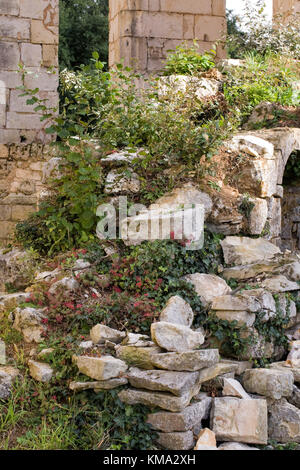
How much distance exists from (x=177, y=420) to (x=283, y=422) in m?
0.86

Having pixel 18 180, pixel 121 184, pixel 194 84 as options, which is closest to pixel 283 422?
pixel 121 184

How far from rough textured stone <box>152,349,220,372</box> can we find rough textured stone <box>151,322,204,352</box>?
0.39 ft

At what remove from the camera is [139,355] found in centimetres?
386

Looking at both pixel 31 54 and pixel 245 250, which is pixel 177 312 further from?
pixel 31 54

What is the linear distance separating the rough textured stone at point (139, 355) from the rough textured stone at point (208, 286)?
2.92 feet

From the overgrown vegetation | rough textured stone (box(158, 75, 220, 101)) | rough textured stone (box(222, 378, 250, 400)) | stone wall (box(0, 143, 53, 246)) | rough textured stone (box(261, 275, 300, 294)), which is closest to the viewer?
the overgrown vegetation

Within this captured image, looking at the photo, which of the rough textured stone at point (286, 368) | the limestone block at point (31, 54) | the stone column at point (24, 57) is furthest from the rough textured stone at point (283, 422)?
the limestone block at point (31, 54)

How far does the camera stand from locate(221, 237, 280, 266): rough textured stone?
5.26m

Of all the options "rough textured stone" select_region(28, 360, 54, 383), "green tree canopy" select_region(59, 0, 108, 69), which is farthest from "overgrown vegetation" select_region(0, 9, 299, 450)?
"green tree canopy" select_region(59, 0, 108, 69)

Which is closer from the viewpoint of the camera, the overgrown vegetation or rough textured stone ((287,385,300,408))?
the overgrown vegetation

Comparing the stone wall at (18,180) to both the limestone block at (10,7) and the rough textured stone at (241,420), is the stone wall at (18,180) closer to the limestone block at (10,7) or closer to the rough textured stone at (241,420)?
the limestone block at (10,7)

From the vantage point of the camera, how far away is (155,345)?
3945 mm

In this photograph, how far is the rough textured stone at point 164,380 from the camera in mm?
3580

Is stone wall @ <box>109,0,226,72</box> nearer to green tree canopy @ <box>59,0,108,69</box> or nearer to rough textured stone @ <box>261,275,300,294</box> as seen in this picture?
green tree canopy @ <box>59,0,108,69</box>
